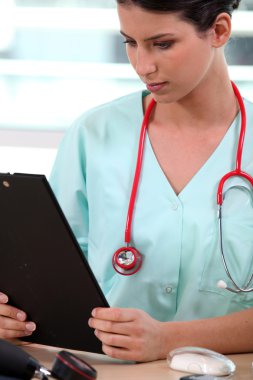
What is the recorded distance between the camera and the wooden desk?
1348 mm

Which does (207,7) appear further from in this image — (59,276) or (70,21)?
(70,21)

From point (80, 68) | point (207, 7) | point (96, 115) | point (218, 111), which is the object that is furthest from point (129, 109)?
point (80, 68)

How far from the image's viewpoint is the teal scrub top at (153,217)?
1.65m

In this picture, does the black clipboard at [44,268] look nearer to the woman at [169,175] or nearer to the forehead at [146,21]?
the woman at [169,175]

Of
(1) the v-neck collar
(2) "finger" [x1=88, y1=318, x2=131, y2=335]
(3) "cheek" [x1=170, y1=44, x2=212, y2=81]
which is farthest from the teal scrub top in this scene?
(2) "finger" [x1=88, y1=318, x2=131, y2=335]

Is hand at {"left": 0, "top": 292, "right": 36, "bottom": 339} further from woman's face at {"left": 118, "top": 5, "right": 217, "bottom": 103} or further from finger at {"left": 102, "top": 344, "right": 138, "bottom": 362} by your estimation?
woman's face at {"left": 118, "top": 5, "right": 217, "bottom": 103}

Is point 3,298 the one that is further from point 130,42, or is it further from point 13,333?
point 130,42

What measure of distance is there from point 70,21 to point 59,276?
133cm

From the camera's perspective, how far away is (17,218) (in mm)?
1344

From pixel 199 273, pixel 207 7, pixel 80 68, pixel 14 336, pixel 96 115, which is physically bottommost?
pixel 14 336

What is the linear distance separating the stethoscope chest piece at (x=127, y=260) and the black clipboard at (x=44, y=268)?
24 cm

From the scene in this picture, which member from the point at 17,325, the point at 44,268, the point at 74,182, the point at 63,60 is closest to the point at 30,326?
the point at 17,325

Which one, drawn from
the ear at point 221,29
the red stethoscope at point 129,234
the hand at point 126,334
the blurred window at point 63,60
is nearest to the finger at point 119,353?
the hand at point 126,334

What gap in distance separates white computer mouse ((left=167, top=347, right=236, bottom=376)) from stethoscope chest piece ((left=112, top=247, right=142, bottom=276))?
0.99ft
